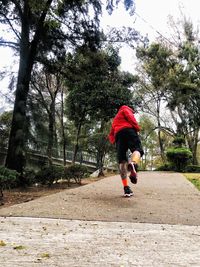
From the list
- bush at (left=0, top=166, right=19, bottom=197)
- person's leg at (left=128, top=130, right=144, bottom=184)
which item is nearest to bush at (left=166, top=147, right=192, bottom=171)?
bush at (left=0, top=166, right=19, bottom=197)

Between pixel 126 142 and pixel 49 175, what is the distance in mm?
3230

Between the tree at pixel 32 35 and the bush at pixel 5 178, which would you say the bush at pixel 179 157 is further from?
the bush at pixel 5 178

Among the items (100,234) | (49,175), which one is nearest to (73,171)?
(49,175)

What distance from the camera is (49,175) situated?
26.2 feet

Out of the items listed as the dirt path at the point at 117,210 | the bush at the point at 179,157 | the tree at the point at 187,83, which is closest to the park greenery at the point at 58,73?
the bush at the point at 179,157

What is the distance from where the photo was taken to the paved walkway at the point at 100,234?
2256 mm

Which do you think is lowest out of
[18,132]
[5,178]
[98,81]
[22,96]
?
[5,178]

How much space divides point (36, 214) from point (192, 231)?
1590 millimetres

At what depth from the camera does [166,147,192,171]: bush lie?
1784 centimetres

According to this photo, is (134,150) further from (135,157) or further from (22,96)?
(22,96)

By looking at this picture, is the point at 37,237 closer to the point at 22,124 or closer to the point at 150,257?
the point at 150,257

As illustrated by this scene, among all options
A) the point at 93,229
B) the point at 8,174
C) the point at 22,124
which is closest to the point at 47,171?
the point at 22,124

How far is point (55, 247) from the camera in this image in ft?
8.27

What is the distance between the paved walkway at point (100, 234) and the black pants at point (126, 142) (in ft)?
2.69
